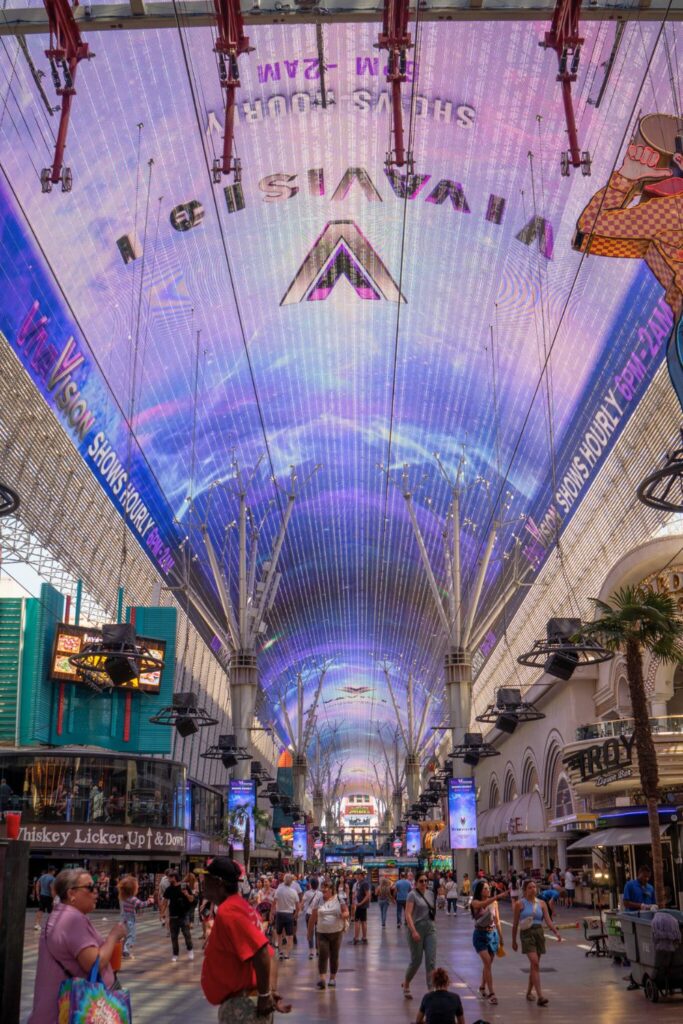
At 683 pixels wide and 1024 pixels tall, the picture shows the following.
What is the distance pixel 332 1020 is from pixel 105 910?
3059cm

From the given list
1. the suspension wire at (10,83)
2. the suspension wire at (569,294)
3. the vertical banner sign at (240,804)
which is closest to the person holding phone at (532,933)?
the suspension wire at (569,294)

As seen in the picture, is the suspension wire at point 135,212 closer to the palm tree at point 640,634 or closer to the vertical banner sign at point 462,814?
the palm tree at point 640,634

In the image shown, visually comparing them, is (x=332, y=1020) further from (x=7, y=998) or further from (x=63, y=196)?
(x=63, y=196)

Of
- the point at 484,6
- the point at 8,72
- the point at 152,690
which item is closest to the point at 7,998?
the point at 484,6

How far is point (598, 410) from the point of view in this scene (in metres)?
36.8

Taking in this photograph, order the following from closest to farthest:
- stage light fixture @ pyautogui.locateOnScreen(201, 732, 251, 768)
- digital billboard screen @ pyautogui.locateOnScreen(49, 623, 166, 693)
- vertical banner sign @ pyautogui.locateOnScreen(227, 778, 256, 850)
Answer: stage light fixture @ pyautogui.locateOnScreen(201, 732, 251, 768) < vertical banner sign @ pyautogui.locateOnScreen(227, 778, 256, 850) < digital billboard screen @ pyautogui.locateOnScreen(49, 623, 166, 693)

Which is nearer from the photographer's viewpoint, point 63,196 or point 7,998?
point 7,998

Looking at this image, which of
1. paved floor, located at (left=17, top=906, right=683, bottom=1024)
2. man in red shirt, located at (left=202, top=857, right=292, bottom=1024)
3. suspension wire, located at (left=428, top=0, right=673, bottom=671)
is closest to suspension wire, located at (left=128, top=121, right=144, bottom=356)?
suspension wire, located at (left=428, top=0, right=673, bottom=671)

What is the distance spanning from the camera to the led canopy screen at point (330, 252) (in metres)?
29.2

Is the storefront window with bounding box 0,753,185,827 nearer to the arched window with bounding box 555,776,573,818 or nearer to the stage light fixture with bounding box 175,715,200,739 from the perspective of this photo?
the stage light fixture with bounding box 175,715,200,739

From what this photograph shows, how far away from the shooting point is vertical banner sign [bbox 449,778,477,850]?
38438 millimetres

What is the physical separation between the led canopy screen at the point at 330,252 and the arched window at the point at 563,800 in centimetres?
767

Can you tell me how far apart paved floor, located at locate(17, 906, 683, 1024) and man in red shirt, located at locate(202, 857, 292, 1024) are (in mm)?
6373

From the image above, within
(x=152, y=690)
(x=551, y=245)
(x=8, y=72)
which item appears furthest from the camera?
(x=152, y=690)
